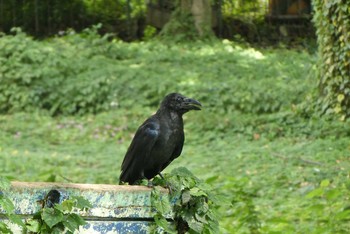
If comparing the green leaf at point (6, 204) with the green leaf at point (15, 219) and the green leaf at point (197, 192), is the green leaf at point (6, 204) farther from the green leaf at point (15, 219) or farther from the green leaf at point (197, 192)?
the green leaf at point (197, 192)

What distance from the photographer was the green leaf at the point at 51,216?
319cm

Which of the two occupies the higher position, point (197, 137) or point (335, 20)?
point (335, 20)

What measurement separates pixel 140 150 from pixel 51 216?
1353 millimetres

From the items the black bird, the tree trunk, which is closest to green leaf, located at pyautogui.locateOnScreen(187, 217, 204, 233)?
the black bird

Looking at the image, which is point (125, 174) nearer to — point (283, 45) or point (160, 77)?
point (160, 77)

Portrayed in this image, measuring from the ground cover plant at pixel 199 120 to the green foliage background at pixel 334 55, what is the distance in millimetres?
290

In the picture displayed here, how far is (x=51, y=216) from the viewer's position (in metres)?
3.21

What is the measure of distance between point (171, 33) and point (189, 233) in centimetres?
1593

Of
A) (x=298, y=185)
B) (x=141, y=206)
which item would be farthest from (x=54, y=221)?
(x=298, y=185)

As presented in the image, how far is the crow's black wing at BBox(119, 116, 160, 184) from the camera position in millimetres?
4480

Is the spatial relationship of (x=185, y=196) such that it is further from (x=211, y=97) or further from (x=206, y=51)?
(x=206, y=51)

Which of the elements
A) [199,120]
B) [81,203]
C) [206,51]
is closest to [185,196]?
[81,203]

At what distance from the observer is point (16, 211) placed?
3209mm

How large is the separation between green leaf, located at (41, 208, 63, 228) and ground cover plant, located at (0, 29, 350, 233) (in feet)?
8.67
